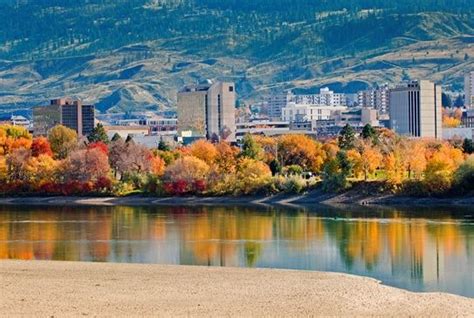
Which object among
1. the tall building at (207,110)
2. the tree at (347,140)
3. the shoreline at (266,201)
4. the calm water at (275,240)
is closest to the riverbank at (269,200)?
the shoreline at (266,201)

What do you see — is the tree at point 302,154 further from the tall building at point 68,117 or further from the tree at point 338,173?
the tall building at point 68,117

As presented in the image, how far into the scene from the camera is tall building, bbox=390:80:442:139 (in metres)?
163

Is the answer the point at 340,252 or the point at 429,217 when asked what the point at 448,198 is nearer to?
the point at 429,217

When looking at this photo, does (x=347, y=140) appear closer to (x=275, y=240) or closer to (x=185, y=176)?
(x=185, y=176)

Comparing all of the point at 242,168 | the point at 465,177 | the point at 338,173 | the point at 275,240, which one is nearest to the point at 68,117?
the point at 242,168

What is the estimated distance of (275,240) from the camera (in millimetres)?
51562

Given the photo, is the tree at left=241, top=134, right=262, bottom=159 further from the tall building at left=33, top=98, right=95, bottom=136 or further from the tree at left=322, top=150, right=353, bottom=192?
the tall building at left=33, top=98, right=95, bottom=136

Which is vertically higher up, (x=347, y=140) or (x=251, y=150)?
(x=347, y=140)

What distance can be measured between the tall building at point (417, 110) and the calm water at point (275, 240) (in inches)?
3705

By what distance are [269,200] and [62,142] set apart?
117 feet

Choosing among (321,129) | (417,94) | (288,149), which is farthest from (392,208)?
(321,129)

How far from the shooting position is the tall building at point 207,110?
173 m

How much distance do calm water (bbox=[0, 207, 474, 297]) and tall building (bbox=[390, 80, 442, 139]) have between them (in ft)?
309

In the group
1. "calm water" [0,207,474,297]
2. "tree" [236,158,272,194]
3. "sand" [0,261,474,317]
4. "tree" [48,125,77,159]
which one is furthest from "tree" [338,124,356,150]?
"sand" [0,261,474,317]
